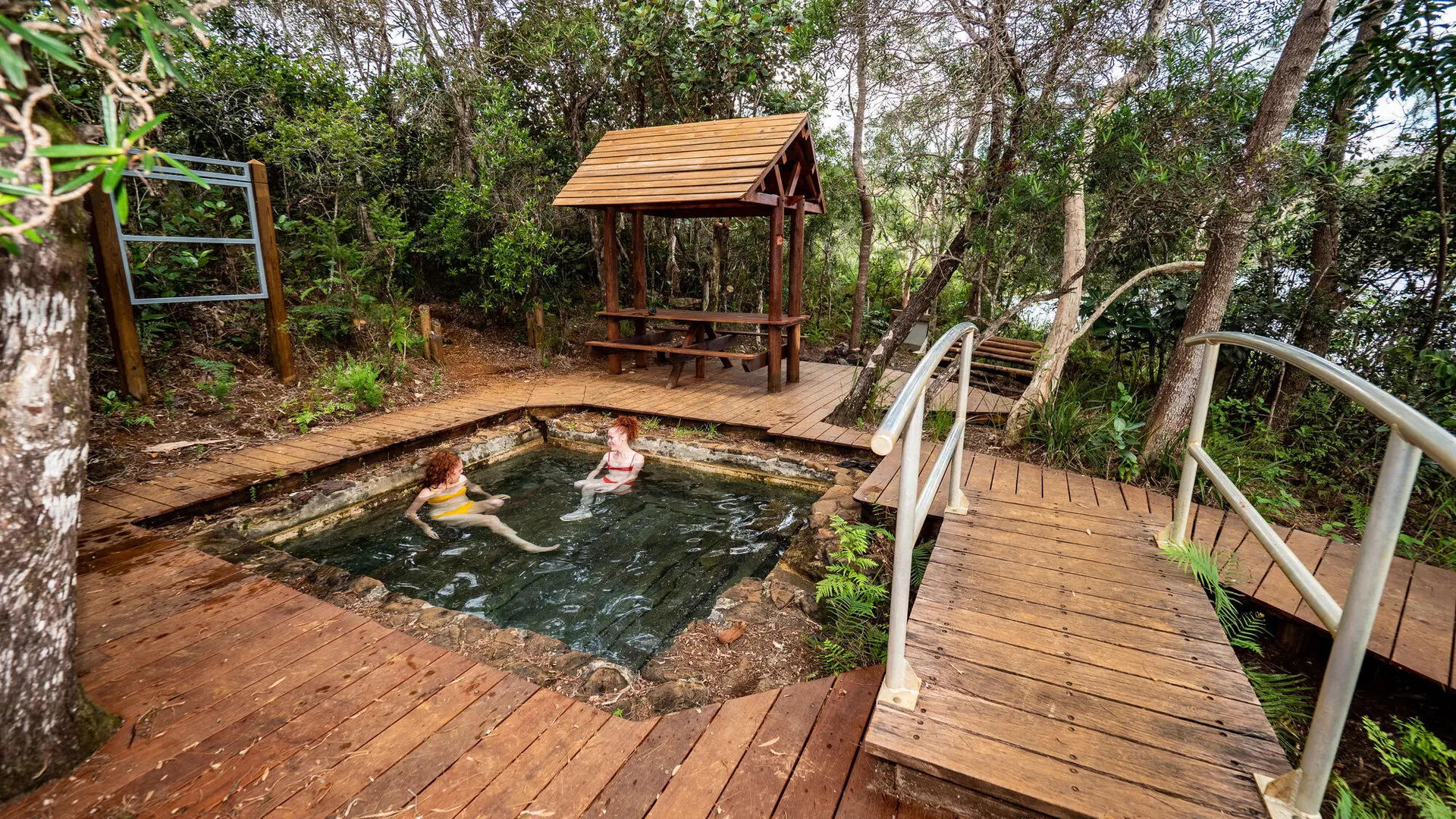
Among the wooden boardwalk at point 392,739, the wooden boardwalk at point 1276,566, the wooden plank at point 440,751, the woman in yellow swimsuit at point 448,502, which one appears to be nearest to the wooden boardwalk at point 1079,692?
the wooden boardwalk at point 392,739

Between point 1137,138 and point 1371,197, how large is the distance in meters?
3.17

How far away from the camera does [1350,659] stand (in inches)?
53.4

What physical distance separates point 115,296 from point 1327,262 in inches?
428

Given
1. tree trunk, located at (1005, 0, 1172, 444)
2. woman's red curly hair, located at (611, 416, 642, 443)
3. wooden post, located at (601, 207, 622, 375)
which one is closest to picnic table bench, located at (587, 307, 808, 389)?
wooden post, located at (601, 207, 622, 375)

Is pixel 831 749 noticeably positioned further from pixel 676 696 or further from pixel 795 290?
pixel 795 290

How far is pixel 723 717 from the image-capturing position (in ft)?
7.13

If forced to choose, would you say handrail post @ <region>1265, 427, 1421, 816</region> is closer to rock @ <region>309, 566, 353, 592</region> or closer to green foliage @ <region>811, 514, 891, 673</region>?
green foliage @ <region>811, 514, 891, 673</region>

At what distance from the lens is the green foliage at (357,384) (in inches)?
249

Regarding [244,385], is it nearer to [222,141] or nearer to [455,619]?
[222,141]

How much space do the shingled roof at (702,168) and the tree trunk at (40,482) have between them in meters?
5.37

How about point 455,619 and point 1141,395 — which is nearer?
point 455,619

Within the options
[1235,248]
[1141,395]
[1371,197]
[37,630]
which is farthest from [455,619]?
[1371,197]

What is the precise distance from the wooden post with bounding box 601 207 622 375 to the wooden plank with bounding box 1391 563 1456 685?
24.4 ft

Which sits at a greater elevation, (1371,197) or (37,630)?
(1371,197)
